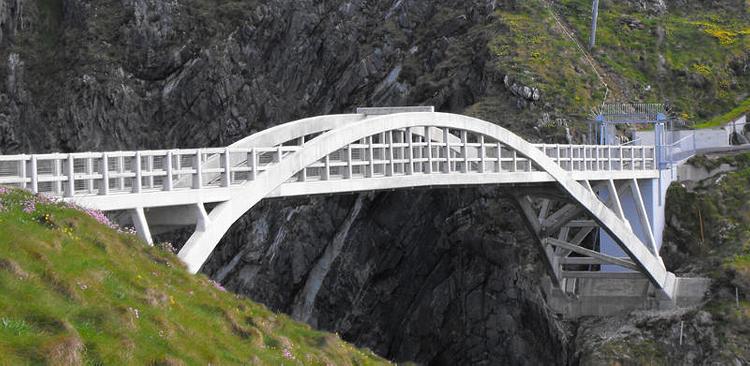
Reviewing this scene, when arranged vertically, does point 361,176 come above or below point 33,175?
below

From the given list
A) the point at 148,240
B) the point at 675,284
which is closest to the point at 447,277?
the point at 675,284

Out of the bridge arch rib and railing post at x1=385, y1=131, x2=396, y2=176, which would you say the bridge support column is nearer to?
the bridge arch rib

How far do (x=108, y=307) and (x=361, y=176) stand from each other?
20.2 m

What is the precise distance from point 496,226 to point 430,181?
58.9 ft

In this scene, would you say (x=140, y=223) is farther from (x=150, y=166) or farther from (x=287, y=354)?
(x=287, y=354)

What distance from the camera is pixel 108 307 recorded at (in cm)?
1864

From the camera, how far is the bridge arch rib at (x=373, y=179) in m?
30.1

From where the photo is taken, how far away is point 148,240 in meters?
26.4

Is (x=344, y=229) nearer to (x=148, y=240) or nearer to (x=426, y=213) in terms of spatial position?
(x=426, y=213)

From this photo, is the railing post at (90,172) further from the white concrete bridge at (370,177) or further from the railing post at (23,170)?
the railing post at (23,170)

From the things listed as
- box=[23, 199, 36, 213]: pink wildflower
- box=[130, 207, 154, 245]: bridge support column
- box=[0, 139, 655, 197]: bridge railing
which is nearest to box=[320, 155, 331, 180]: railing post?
box=[0, 139, 655, 197]: bridge railing

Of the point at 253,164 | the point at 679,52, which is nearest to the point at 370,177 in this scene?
the point at 253,164

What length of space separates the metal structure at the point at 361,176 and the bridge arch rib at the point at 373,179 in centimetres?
4

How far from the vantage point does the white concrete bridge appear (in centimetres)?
2764
